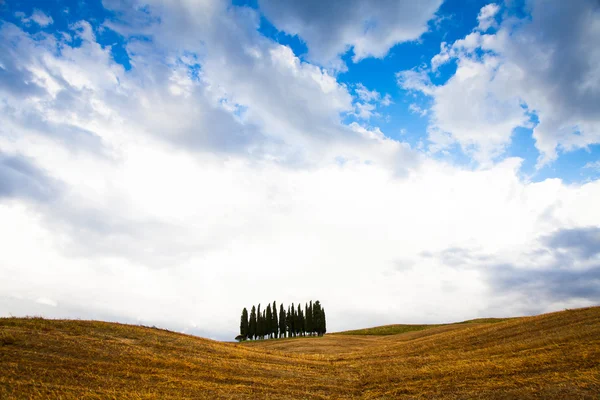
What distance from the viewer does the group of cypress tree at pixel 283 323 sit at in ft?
349

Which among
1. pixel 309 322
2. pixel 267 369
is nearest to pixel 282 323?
pixel 309 322

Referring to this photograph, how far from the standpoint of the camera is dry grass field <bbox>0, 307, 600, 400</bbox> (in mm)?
17172

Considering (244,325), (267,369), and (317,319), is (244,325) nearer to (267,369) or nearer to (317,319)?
(317,319)

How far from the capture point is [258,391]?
19.9m

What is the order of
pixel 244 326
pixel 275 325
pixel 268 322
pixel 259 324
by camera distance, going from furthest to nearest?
1. pixel 244 326
2. pixel 259 324
3. pixel 275 325
4. pixel 268 322

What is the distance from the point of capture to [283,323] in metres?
108

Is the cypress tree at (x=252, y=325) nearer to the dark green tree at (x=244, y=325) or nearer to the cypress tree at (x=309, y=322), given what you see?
the dark green tree at (x=244, y=325)

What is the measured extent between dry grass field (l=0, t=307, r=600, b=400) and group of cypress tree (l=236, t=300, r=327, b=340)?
75803 millimetres

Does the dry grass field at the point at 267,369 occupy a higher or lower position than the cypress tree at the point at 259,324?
lower

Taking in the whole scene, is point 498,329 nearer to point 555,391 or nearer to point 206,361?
point 555,391

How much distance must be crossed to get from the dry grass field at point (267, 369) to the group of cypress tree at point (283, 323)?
75803mm

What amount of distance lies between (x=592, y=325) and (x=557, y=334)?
10.2 ft

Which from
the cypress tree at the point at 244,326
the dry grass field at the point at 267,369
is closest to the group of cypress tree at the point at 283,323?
the cypress tree at the point at 244,326

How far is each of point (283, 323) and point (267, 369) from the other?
8525 cm
